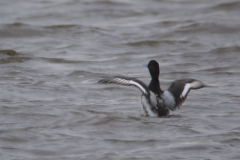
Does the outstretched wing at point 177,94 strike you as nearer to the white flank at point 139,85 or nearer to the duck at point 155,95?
the duck at point 155,95

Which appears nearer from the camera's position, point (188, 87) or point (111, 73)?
point (188, 87)

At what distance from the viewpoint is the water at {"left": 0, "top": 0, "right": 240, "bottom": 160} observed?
521 cm

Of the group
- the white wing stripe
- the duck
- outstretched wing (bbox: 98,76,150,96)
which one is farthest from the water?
outstretched wing (bbox: 98,76,150,96)

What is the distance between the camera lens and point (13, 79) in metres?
8.50

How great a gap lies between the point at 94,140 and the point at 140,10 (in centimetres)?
1278

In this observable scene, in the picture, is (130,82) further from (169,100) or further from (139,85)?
(169,100)

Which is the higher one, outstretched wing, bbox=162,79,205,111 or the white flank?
the white flank

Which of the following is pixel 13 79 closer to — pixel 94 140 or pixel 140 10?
pixel 94 140

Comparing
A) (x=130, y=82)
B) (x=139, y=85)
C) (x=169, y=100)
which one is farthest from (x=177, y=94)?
(x=130, y=82)

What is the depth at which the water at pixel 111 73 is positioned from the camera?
205 inches

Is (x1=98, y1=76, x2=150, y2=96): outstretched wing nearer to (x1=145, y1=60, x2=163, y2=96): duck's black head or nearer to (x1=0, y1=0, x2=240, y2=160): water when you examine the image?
(x1=145, y1=60, x2=163, y2=96): duck's black head

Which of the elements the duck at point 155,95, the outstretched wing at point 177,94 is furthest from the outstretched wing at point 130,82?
the outstretched wing at point 177,94

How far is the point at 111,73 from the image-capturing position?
9.28m

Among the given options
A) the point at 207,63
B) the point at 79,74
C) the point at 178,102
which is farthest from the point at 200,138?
the point at 207,63
